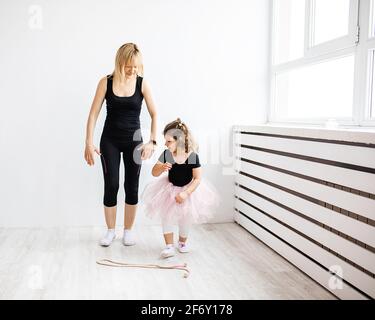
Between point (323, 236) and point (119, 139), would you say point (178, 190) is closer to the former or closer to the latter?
point (119, 139)

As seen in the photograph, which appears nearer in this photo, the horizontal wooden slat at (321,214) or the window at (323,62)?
the horizontal wooden slat at (321,214)

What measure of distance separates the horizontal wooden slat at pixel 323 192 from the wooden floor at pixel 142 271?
41 centimetres

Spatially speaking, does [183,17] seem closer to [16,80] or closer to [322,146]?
[16,80]

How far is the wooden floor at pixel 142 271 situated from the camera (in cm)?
198

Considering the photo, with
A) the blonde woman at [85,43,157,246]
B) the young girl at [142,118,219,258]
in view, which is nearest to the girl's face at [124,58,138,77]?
the blonde woman at [85,43,157,246]

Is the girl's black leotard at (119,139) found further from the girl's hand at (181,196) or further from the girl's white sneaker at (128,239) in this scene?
the girl's hand at (181,196)

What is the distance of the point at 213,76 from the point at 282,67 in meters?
0.50

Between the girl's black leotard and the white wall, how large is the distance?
0.40 metres

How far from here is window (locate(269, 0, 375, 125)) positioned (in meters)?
2.25

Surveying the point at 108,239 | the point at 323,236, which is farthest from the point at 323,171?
the point at 108,239

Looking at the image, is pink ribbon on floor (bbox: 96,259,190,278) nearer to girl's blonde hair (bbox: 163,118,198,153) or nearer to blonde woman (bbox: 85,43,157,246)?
blonde woman (bbox: 85,43,157,246)

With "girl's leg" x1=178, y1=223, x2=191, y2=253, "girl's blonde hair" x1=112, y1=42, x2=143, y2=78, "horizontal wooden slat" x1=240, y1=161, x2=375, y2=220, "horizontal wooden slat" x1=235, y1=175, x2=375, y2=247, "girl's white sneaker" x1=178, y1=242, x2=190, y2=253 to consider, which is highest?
"girl's blonde hair" x1=112, y1=42, x2=143, y2=78

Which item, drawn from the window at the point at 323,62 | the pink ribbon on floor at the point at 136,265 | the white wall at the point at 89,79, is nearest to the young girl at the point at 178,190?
the pink ribbon on floor at the point at 136,265
